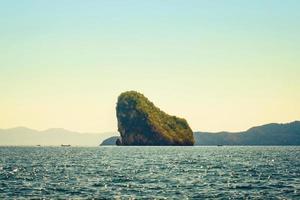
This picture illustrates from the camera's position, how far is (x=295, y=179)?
61000mm

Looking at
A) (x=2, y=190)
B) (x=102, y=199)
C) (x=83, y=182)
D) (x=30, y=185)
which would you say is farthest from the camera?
(x=83, y=182)

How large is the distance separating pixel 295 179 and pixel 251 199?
2108cm

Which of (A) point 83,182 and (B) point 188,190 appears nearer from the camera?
(B) point 188,190

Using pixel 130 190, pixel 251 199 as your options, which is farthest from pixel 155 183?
pixel 251 199

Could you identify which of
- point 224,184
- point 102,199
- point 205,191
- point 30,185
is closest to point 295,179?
point 224,184

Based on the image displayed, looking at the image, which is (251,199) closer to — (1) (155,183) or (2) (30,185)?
(1) (155,183)

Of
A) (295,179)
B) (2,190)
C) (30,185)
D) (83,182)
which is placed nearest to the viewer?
(2,190)

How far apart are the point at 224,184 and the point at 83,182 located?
1747 centimetres

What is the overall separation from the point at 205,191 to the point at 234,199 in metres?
6.05

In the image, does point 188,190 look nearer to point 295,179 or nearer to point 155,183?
point 155,183

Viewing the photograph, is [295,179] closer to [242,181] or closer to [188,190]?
[242,181]

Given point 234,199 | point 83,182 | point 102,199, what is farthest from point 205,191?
point 83,182

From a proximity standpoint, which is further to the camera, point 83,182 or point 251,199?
point 83,182

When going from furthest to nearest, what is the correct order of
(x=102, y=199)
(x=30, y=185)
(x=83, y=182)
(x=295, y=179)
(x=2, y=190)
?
1. (x=295, y=179)
2. (x=83, y=182)
3. (x=30, y=185)
4. (x=2, y=190)
5. (x=102, y=199)
